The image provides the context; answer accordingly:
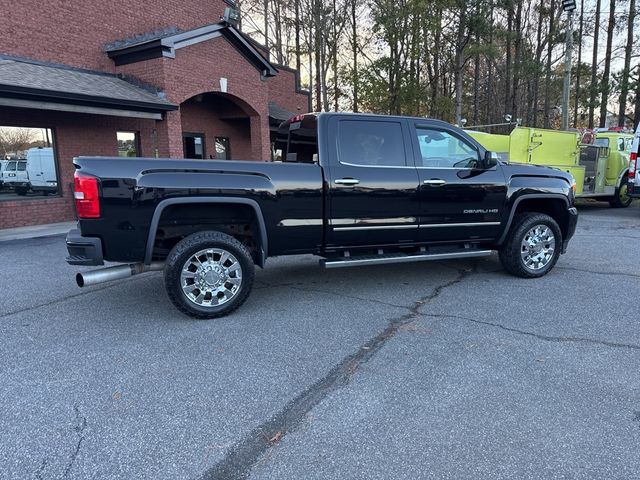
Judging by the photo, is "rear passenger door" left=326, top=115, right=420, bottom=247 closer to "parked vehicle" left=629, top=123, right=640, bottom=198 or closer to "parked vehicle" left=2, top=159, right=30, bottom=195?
"parked vehicle" left=629, top=123, right=640, bottom=198

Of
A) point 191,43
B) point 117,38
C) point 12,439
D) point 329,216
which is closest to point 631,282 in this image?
point 329,216

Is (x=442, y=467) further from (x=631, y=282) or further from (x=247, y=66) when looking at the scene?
(x=247, y=66)

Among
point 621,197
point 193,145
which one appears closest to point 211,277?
point 193,145

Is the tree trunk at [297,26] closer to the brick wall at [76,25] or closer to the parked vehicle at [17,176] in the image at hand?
the brick wall at [76,25]

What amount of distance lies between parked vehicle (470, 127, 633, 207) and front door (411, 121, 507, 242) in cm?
663

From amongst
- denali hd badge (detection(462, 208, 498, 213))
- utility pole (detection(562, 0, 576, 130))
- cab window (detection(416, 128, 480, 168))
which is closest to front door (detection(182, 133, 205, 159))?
cab window (detection(416, 128, 480, 168))

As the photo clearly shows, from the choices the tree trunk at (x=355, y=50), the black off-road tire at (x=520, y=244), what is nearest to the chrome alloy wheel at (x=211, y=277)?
the black off-road tire at (x=520, y=244)

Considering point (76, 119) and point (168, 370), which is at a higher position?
point (76, 119)

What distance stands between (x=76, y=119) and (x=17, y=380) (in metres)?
10.1

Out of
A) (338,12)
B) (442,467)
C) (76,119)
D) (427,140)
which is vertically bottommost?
(442,467)

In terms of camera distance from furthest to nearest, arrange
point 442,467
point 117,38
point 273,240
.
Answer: point 117,38 < point 273,240 < point 442,467

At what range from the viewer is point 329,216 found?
5059mm

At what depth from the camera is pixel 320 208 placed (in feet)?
16.4

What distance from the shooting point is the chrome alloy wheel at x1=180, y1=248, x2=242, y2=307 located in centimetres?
451
